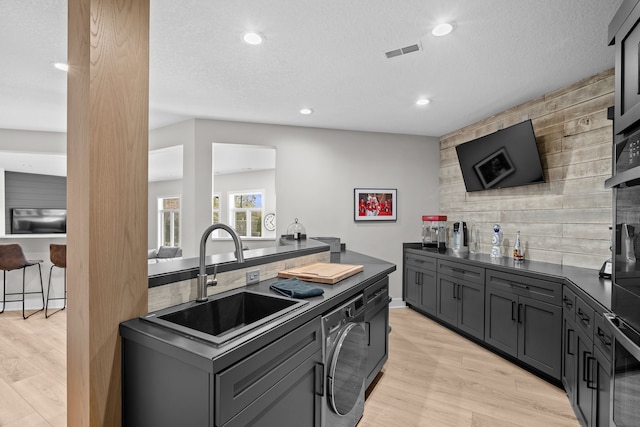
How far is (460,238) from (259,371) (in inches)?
135

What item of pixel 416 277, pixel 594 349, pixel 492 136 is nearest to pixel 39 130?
pixel 416 277

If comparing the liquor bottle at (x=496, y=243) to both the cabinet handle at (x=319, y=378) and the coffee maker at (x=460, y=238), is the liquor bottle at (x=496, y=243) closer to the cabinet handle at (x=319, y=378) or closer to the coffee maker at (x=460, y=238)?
the coffee maker at (x=460, y=238)

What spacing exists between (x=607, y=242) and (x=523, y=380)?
1.26 meters

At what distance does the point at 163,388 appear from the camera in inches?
44.6

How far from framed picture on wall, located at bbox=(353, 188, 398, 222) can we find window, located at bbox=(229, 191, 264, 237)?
4.60 meters

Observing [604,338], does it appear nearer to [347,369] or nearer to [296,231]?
[347,369]

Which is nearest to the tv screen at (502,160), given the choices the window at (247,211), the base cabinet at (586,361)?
the base cabinet at (586,361)

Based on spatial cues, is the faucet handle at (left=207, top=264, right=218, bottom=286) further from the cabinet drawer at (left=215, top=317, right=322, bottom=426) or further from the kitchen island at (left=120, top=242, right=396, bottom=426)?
the cabinet drawer at (left=215, top=317, right=322, bottom=426)

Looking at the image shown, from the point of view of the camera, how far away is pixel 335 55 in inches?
93.4

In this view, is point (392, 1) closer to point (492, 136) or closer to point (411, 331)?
point (492, 136)

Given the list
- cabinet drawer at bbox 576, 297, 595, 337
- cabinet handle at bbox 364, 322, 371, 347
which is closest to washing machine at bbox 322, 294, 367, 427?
cabinet handle at bbox 364, 322, 371, 347

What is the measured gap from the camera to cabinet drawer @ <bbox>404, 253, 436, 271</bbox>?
3.93 m

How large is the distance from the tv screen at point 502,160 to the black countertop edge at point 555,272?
80 centimetres

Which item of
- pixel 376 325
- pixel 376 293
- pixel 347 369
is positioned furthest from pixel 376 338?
pixel 347 369
